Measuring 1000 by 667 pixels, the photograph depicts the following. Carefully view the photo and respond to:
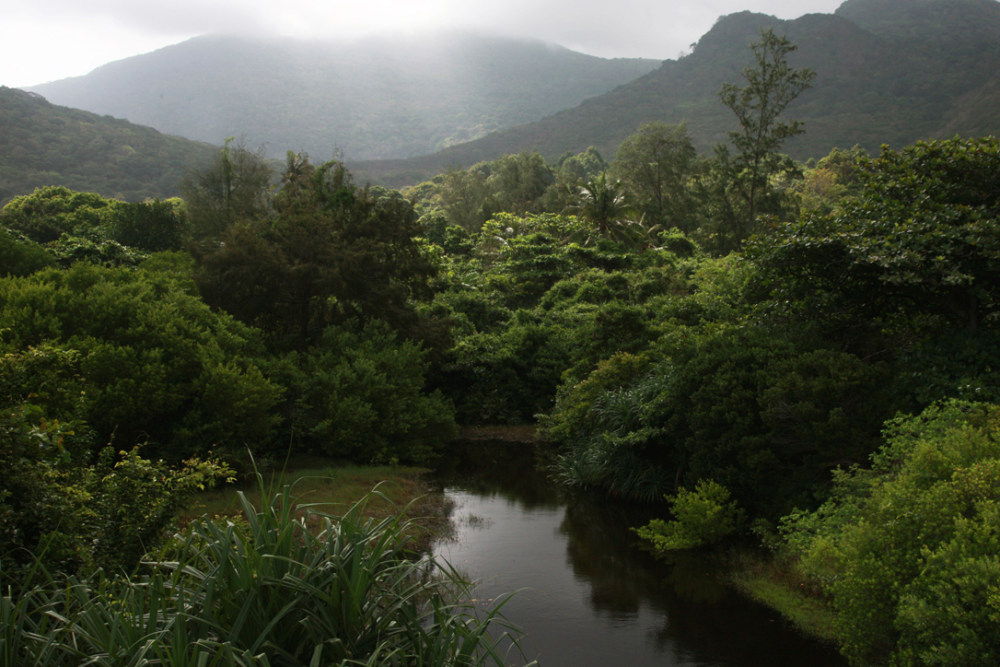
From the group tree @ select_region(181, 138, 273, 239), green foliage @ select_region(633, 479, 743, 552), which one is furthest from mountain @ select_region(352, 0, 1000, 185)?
green foliage @ select_region(633, 479, 743, 552)

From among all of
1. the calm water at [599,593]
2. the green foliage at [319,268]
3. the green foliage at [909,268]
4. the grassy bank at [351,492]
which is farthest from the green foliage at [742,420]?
the green foliage at [319,268]

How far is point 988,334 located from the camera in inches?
420

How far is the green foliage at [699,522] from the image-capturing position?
40.1 feet

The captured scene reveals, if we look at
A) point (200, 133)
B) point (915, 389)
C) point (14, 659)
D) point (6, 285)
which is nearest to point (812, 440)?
point (915, 389)

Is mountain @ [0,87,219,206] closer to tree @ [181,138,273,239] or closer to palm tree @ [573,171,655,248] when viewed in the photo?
tree @ [181,138,273,239]

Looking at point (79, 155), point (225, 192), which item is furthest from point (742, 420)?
point (79, 155)

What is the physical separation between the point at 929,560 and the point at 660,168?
4491cm

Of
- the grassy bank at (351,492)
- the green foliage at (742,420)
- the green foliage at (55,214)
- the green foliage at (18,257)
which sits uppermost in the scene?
the green foliage at (55,214)

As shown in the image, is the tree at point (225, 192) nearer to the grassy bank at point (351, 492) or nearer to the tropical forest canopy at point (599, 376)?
the tropical forest canopy at point (599, 376)

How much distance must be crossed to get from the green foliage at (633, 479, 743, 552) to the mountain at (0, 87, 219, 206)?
53726mm

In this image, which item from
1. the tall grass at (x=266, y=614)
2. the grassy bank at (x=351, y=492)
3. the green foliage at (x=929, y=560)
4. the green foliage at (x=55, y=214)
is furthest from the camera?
the green foliage at (x=55, y=214)

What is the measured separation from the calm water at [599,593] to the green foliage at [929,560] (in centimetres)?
172

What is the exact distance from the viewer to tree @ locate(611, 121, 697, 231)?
47625mm

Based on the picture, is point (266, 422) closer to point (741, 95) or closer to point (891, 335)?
point (891, 335)
